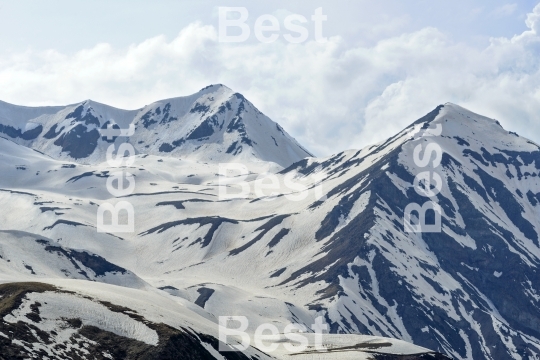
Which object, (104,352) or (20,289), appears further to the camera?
(20,289)

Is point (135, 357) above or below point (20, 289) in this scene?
below

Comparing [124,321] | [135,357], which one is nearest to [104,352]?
[135,357]

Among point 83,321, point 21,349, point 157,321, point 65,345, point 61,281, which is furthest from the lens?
point 61,281

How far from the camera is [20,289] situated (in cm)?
16388

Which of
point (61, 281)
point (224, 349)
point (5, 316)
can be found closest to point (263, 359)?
point (224, 349)

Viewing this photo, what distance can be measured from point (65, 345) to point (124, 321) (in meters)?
18.4

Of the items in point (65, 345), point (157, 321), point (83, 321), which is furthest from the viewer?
point (157, 321)

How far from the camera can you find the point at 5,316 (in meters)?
147

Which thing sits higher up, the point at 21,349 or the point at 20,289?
the point at 20,289

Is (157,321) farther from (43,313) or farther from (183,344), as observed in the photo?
(43,313)

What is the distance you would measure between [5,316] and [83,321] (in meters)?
14.9

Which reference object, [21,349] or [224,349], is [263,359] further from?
[21,349]

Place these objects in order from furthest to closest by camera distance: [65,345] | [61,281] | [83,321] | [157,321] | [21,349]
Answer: [61,281] → [157,321] → [83,321] → [65,345] → [21,349]

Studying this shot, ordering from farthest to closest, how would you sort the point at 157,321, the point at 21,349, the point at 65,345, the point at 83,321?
1. the point at 157,321
2. the point at 83,321
3. the point at 65,345
4. the point at 21,349
